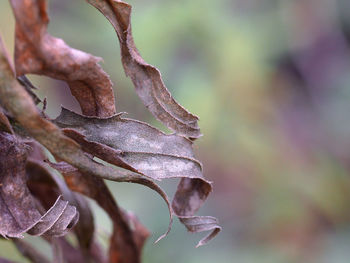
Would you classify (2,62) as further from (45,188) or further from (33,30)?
(45,188)

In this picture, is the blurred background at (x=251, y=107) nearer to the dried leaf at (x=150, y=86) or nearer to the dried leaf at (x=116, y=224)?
the dried leaf at (x=116, y=224)

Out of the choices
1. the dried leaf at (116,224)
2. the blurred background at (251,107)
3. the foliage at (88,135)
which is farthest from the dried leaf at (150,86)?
the blurred background at (251,107)

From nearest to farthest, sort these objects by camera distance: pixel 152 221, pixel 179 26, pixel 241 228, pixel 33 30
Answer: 1. pixel 33 30
2. pixel 152 221
3. pixel 241 228
4. pixel 179 26


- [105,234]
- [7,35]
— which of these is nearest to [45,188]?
[105,234]

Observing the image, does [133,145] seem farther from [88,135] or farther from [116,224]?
[116,224]

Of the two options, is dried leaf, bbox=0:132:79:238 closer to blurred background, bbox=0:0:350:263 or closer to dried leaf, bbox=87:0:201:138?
dried leaf, bbox=87:0:201:138

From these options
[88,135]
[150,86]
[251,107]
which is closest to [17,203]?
[88,135]
